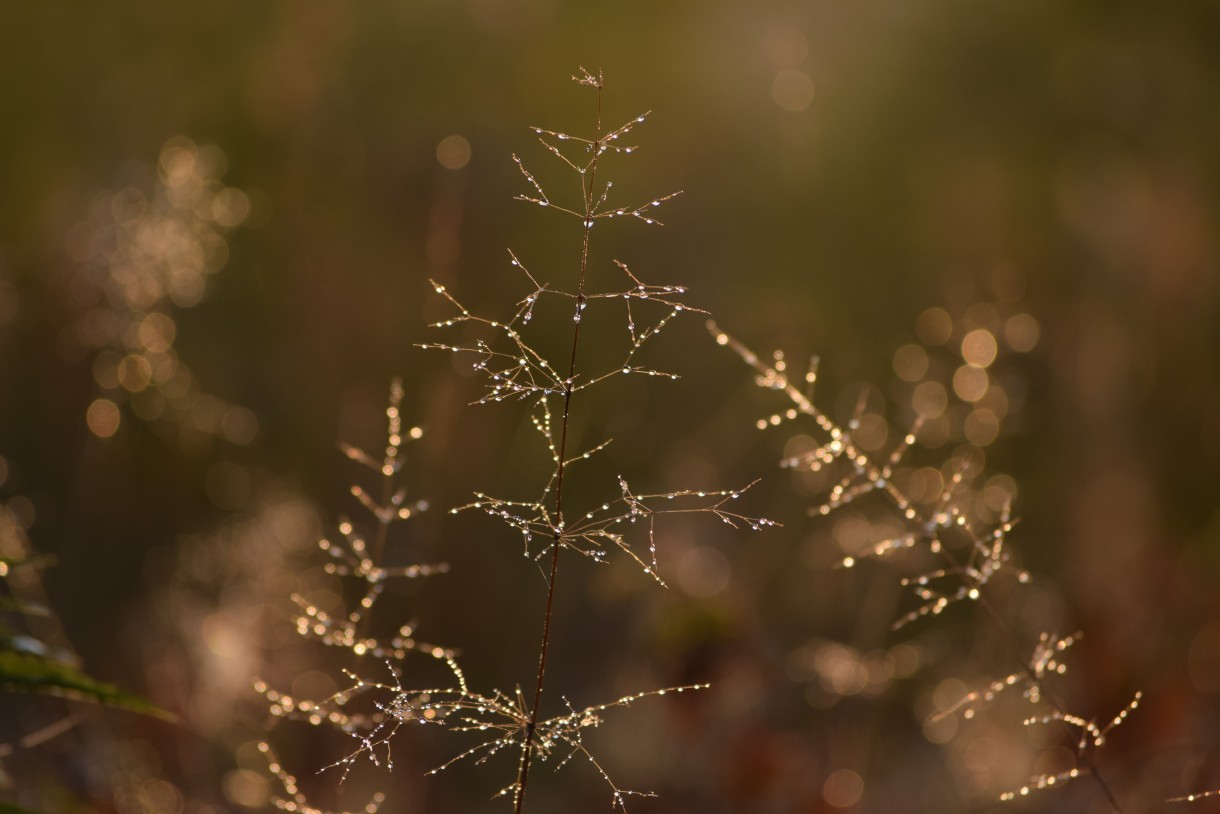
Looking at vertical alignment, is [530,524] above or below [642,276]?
below

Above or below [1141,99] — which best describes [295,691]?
below

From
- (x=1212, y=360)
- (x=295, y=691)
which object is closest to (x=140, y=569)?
(x=295, y=691)

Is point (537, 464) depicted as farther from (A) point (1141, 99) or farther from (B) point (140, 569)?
(A) point (1141, 99)

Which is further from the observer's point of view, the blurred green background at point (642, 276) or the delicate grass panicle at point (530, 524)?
the blurred green background at point (642, 276)

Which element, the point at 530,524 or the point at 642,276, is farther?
the point at 642,276
